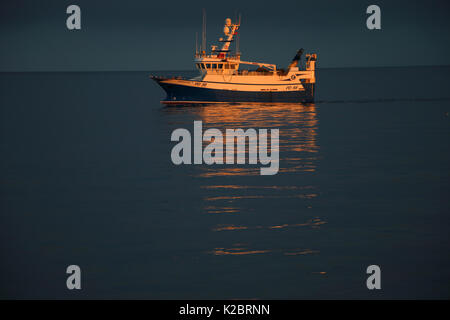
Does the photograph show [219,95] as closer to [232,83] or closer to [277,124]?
[232,83]

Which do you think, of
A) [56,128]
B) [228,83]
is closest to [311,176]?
[56,128]

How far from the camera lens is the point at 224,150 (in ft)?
142

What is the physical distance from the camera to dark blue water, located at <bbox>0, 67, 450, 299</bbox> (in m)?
18.6

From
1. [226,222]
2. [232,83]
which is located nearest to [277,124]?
[232,83]

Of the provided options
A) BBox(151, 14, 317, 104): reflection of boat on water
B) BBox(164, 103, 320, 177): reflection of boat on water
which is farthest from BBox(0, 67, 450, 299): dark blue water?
BBox(151, 14, 317, 104): reflection of boat on water

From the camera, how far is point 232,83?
8600 cm

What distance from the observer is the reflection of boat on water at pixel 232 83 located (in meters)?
85.2

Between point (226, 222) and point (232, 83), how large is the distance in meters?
62.6

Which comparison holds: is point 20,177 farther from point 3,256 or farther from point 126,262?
point 126,262

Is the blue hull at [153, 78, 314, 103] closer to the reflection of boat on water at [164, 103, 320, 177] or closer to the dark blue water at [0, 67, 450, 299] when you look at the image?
the reflection of boat on water at [164, 103, 320, 177]

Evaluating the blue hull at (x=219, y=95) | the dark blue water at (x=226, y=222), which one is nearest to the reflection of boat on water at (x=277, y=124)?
the dark blue water at (x=226, y=222)

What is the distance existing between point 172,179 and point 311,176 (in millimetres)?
6871

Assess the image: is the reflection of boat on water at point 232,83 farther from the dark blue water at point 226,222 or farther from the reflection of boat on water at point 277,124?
the dark blue water at point 226,222
